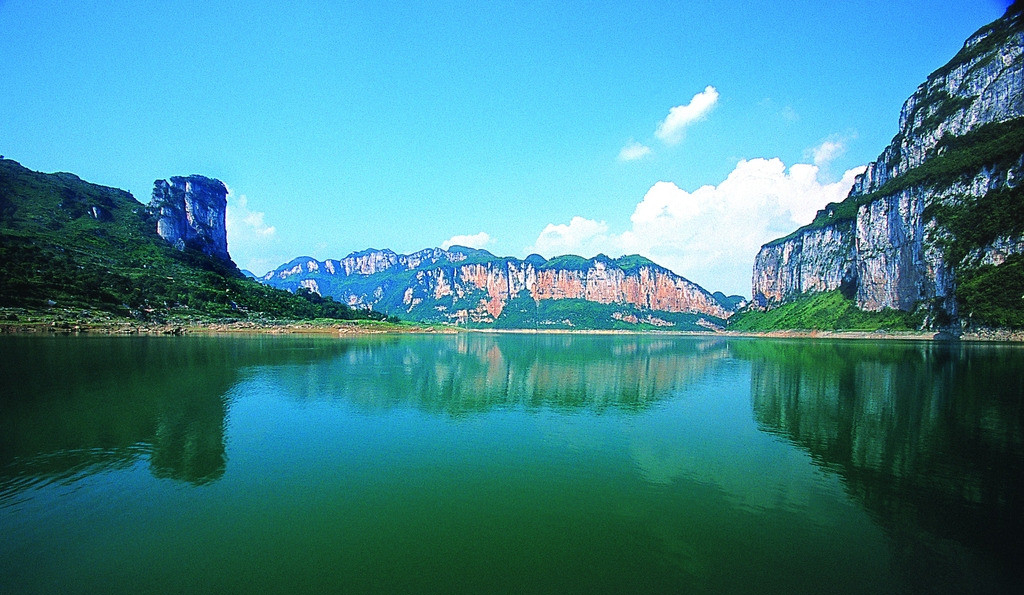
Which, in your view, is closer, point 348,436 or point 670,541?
point 670,541

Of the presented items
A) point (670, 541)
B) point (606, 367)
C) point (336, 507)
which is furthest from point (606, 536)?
point (606, 367)

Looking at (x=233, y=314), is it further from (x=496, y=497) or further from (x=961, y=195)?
(x=961, y=195)

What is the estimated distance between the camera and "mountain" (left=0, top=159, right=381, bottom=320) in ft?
236

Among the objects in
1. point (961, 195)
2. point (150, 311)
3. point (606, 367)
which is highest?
point (961, 195)

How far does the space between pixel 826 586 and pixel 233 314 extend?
4465 inches

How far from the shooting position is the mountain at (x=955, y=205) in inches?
3420

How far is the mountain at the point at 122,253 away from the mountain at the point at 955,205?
514 ft

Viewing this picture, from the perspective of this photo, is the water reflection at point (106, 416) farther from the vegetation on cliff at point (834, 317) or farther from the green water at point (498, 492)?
the vegetation on cliff at point (834, 317)

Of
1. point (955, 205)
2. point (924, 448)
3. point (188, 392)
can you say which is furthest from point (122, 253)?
point (955, 205)

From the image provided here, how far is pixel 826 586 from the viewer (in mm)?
8398

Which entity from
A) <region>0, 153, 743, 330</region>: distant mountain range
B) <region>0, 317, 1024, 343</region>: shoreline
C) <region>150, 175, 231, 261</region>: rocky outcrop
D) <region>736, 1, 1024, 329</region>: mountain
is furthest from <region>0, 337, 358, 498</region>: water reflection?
<region>150, 175, 231, 261</region>: rocky outcrop

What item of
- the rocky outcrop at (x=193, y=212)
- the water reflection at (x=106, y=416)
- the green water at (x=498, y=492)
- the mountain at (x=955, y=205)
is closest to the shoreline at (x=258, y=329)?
the mountain at (x=955, y=205)

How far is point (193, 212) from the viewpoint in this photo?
16162 centimetres

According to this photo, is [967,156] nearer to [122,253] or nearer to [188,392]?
[188,392]
